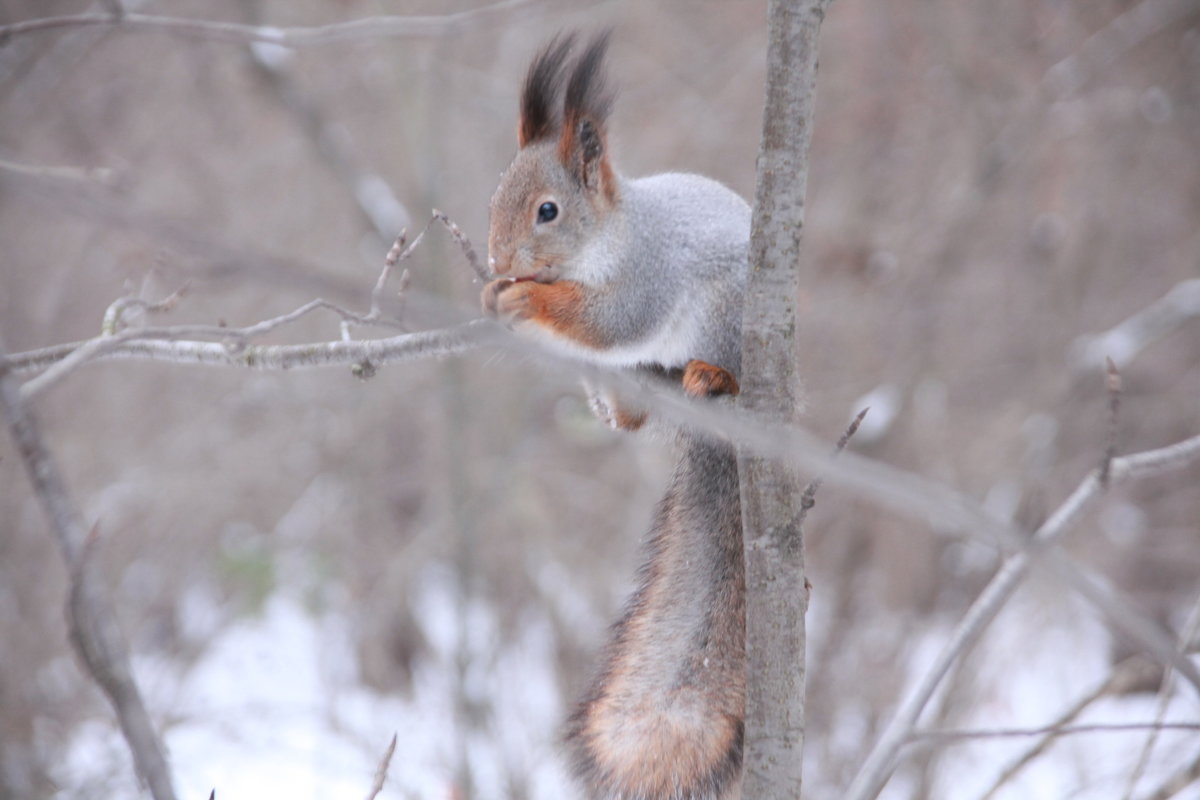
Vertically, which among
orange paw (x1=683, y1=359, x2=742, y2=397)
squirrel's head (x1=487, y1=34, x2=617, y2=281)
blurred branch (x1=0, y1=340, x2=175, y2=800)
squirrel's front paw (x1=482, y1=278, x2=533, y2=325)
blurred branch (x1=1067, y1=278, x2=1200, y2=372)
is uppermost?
blurred branch (x1=1067, y1=278, x2=1200, y2=372)

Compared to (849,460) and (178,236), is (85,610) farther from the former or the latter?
(849,460)

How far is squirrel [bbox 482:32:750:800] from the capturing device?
4.68 feet

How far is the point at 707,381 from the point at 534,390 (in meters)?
2.68

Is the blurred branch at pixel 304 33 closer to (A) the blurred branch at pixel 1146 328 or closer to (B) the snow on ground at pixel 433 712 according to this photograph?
(B) the snow on ground at pixel 433 712

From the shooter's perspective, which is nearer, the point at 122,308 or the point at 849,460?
the point at 849,460

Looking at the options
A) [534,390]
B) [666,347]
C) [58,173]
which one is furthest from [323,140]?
[58,173]

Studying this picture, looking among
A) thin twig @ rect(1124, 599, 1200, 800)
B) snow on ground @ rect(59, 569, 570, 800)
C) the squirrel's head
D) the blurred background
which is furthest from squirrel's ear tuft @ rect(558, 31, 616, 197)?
the blurred background

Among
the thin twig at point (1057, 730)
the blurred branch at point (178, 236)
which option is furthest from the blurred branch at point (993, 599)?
the blurred branch at point (178, 236)

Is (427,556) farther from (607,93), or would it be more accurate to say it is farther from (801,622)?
(801,622)

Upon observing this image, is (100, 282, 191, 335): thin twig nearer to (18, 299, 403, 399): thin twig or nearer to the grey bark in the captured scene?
(18, 299, 403, 399): thin twig

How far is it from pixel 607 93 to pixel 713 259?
387 mm

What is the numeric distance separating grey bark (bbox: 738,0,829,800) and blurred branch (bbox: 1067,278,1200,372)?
106 inches

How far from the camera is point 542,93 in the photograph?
1.78 m

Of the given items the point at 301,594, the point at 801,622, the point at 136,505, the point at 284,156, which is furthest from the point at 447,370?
the point at 801,622
